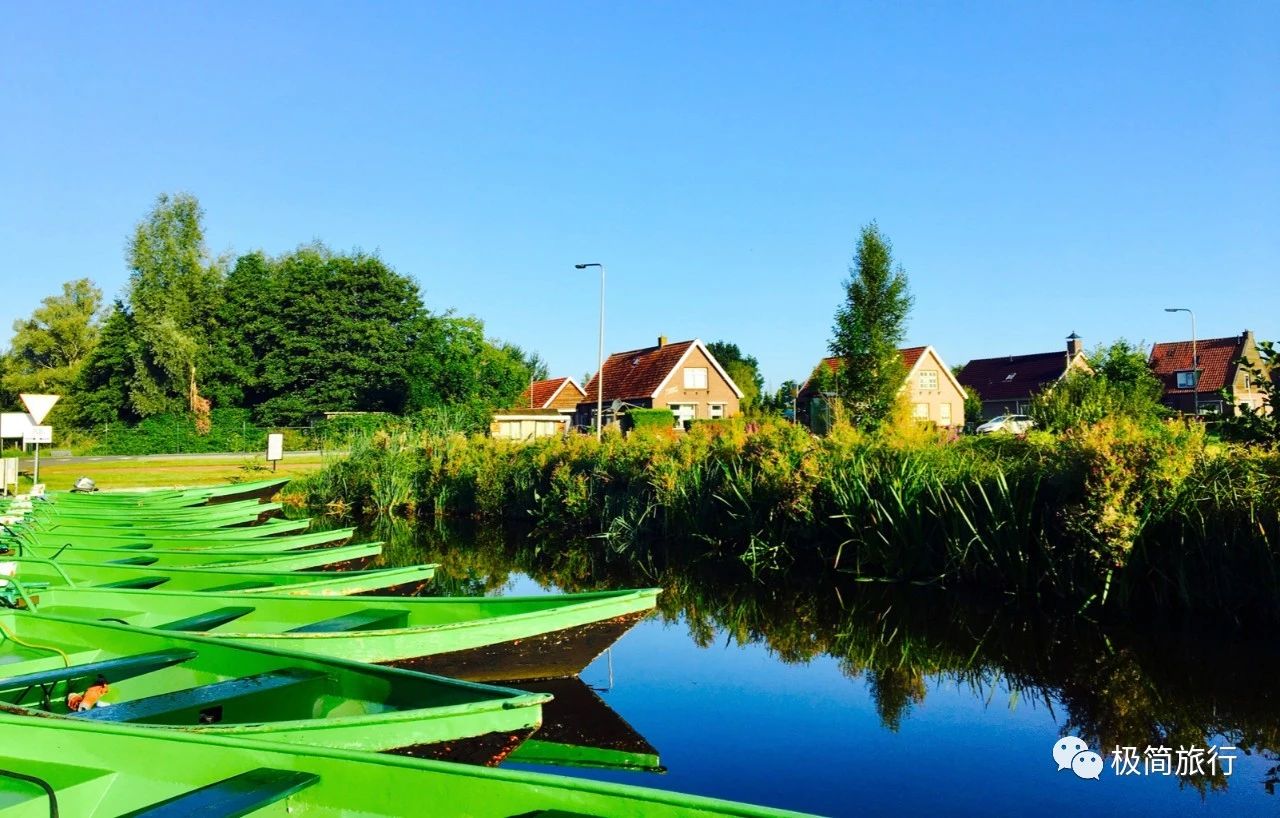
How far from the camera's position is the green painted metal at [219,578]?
684cm

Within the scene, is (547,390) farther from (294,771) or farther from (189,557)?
(294,771)

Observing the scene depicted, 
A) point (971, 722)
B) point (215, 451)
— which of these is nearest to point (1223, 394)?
point (971, 722)

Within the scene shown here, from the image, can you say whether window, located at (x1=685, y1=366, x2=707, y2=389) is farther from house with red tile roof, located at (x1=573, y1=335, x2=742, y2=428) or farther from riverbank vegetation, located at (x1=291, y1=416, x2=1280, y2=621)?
riverbank vegetation, located at (x1=291, y1=416, x2=1280, y2=621)

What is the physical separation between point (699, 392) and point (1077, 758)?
148 feet

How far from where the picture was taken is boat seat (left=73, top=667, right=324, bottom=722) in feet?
13.3

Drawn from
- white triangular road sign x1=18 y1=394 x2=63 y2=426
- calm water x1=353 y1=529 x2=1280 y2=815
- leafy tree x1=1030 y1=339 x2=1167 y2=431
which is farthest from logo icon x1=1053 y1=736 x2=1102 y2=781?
white triangular road sign x1=18 y1=394 x2=63 y2=426

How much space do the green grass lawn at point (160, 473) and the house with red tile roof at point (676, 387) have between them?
20.4m

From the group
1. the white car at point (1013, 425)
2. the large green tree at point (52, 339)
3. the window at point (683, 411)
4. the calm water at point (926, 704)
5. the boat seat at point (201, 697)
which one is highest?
the large green tree at point (52, 339)

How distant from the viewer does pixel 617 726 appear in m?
5.78

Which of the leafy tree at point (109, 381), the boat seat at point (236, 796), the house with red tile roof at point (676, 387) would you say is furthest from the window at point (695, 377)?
the boat seat at point (236, 796)

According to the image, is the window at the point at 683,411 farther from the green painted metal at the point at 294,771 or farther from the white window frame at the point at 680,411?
the green painted metal at the point at 294,771

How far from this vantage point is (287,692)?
4332mm

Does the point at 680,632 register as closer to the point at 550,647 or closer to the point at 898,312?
the point at 550,647

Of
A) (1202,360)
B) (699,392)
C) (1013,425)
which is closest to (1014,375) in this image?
(1202,360)
